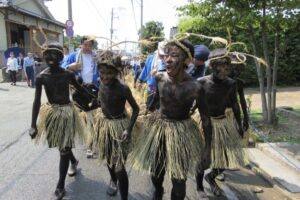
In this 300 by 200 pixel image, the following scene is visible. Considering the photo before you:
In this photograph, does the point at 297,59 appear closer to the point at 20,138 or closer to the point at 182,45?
the point at 20,138

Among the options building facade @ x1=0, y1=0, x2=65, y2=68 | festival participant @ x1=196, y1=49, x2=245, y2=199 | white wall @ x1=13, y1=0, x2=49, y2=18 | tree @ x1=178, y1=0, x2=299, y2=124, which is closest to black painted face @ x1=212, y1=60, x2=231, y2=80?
festival participant @ x1=196, y1=49, x2=245, y2=199

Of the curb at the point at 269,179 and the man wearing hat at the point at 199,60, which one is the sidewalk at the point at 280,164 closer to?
the curb at the point at 269,179

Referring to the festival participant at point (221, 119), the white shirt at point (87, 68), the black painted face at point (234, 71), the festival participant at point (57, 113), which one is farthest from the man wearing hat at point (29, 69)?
the festival participant at point (221, 119)

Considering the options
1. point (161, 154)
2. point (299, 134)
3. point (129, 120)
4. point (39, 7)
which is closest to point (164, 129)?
point (161, 154)

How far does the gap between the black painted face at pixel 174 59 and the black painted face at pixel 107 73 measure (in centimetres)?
76

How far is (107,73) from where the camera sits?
368 cm

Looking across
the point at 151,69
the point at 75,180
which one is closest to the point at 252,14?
the point at 151,69

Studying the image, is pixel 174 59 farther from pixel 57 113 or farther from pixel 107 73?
pixel 57 113

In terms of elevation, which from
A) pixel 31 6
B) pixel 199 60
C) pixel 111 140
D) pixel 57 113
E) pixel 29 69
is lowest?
pixel 111 140

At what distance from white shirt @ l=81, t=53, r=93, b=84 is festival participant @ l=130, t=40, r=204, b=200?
7.75 feet

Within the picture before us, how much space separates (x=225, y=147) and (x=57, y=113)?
1.99 metres

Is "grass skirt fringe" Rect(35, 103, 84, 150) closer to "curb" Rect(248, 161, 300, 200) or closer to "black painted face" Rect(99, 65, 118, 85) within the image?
"black painted face" Rect(99, 65, 118, 85)

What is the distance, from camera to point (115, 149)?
12.5ft

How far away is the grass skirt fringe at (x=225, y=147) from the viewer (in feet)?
13.1
